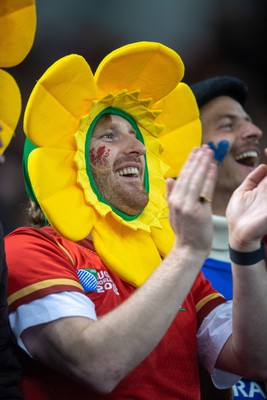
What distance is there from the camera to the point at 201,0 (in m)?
5.52

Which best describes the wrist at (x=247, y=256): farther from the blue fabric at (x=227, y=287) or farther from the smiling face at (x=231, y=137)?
the smiling face at (x=231, y=137)

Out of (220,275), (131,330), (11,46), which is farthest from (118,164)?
(220,275)

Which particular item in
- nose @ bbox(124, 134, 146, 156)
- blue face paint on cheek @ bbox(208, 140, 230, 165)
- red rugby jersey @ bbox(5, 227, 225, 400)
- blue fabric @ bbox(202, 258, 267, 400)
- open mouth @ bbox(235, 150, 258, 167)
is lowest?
blue fabric @ bbox(202, 258, 267, 400)

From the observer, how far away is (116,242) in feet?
7.16

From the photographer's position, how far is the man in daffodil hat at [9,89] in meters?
1.77

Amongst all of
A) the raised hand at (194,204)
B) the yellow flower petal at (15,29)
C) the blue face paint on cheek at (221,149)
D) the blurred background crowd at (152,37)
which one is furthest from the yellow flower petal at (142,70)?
the blurred background crowd at (152,37)

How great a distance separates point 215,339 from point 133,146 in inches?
27.1

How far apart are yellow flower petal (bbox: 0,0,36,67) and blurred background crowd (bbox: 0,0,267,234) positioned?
5.33 ft

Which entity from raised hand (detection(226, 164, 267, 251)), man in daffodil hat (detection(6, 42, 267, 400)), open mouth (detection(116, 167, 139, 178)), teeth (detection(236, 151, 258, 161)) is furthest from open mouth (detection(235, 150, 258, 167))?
raised hand (detection(226, 164, 267, 251))

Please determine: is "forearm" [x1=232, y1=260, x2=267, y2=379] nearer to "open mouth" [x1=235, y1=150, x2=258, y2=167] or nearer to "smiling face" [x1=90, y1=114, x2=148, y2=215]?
"smiling face" [x1=90, y1=114, x2=148, y2=215]

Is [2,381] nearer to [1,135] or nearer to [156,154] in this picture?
[1,135]

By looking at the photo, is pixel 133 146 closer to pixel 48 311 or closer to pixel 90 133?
pixel 90 133

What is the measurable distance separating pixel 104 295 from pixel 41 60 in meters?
2.29

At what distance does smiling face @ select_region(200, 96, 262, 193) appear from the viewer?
11.0ft
